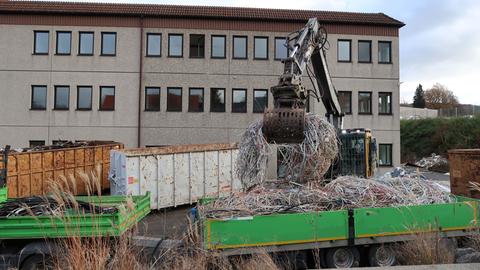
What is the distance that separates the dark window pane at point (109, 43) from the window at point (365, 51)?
49.6 ft

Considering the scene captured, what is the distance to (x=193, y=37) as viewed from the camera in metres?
27.8

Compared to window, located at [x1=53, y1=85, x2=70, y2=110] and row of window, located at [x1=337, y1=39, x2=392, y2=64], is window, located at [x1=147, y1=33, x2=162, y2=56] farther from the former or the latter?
row of window, located at [x1=337, y1=39, x2=392, y2=64]

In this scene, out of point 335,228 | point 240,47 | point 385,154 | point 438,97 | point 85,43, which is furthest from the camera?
point 438,97

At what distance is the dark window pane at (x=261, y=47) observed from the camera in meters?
28.1

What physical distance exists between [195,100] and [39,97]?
9.22 meters

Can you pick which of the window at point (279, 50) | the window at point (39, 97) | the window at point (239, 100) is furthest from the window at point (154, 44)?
the window at point (279, 50)

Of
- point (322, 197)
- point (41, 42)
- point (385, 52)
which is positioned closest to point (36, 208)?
point (322, 197)

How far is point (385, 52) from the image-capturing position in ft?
96.0

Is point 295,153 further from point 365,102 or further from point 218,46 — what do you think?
point 365,102

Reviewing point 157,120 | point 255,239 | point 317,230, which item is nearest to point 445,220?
point 317,230

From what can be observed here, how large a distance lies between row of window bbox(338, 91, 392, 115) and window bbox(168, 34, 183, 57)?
1020cm

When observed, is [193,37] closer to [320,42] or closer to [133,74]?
[133,74]

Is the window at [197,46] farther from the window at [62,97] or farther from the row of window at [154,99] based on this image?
the window at [62,97]

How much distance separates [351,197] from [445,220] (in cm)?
172
